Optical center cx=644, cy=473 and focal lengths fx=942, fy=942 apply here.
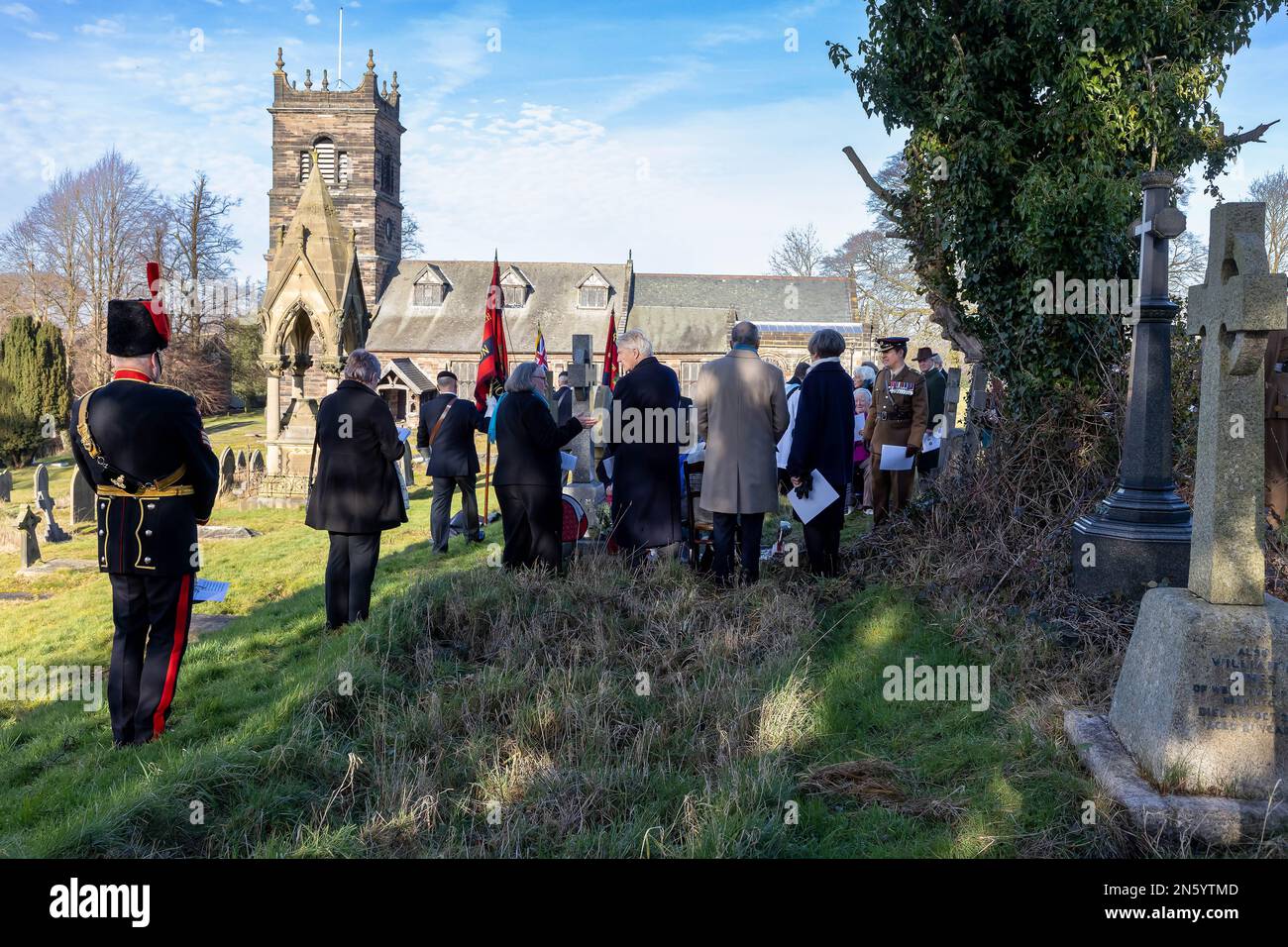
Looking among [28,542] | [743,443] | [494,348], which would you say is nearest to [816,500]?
[743,443]

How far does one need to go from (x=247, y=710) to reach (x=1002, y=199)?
9.50 metres

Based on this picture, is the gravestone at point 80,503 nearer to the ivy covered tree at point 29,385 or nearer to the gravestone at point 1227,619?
the gravestone at point 1227,619

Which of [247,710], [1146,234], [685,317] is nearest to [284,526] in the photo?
[247,710]

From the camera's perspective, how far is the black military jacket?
513 centimetres

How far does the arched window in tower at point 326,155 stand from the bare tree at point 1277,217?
42.1 m

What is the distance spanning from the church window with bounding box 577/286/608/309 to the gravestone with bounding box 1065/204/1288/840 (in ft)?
146

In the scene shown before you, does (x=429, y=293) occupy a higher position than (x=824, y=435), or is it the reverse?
(x=429, y=293)

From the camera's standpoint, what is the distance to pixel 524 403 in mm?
7805

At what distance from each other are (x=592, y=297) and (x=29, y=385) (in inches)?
1000

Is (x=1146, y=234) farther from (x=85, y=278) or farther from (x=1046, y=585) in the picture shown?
(x=85, y=278)

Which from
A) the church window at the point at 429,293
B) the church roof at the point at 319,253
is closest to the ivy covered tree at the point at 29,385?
the church roof at the point at 319,253

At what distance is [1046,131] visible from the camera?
10.3 m

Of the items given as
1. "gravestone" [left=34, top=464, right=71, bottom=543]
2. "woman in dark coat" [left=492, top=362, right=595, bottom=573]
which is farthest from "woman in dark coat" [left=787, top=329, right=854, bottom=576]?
"gravestone" [left=34, top=464, right=71, bottom=543]

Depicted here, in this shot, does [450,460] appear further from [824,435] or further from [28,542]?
[28,542]
